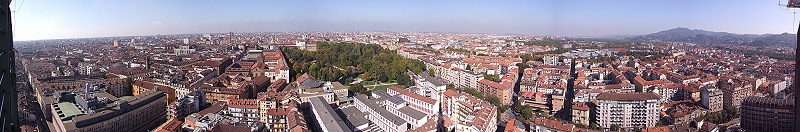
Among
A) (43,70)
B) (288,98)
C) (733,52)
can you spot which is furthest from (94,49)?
(733,52)

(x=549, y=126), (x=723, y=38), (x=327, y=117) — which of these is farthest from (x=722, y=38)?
(x=327, y=117)

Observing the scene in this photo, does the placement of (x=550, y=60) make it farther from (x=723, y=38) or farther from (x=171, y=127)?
(x=171, y=127)

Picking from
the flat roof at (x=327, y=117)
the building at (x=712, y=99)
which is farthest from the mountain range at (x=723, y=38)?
the flat roof at (x=327, y=117)

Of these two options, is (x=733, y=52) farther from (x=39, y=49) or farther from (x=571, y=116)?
(x=39, y=49)

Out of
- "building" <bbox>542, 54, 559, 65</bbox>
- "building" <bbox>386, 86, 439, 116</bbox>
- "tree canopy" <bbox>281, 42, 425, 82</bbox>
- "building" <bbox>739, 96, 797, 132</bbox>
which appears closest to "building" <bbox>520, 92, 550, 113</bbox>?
"building" <bbox>386, 86, 439, 116</bbox>

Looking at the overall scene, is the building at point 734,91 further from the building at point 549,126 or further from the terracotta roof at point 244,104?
the terracotta roof at point 244,104
